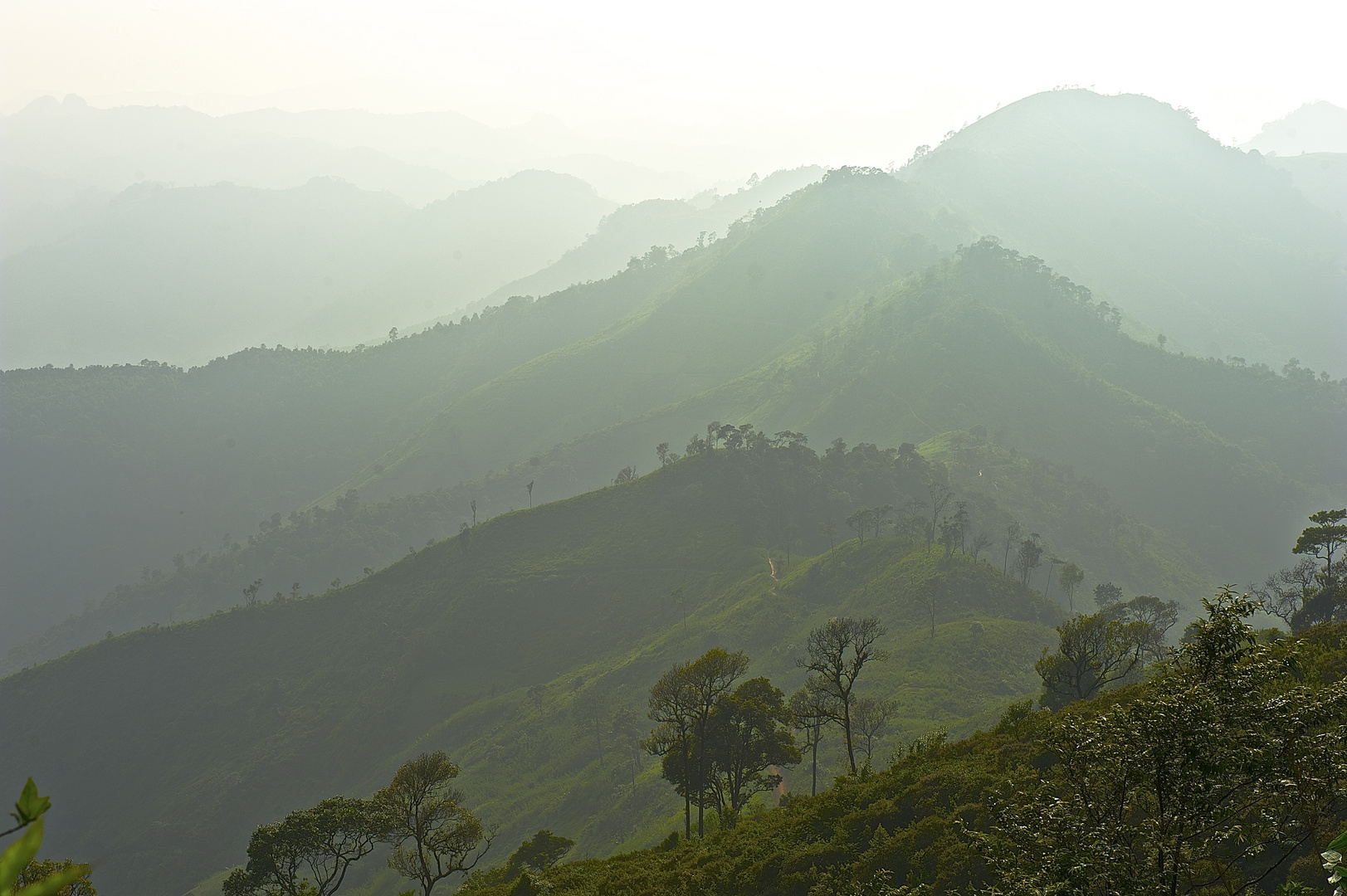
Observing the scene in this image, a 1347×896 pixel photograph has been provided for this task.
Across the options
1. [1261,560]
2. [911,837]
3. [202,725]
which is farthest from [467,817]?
[1261,560]

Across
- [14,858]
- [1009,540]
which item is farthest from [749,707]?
[1009,540]

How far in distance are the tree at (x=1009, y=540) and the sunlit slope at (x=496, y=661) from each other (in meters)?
24.8

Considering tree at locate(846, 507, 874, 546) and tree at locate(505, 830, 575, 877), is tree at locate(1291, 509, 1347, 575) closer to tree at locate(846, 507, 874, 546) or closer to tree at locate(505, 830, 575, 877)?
tree at locate(846, 507, 874, 546)

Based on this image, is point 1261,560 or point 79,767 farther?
point 1261,560

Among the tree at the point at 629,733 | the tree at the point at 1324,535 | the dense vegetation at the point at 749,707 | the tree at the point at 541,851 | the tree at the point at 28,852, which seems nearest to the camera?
the tree at the point at 28,852

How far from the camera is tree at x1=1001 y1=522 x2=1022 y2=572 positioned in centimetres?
15675

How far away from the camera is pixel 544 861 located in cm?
5734

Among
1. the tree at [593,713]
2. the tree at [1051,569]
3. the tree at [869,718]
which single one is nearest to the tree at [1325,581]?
the tree at [869,718]

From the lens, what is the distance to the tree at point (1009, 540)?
157 meters

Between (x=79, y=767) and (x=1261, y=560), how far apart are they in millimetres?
284551

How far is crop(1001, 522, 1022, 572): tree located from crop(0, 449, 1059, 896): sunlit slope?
24824mm

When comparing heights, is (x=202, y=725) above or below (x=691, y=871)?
below

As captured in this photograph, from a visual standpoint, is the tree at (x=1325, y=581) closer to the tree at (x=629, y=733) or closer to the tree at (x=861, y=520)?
the tree at (x=861, y=520)

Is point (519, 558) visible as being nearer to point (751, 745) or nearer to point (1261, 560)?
point (751, 745)
